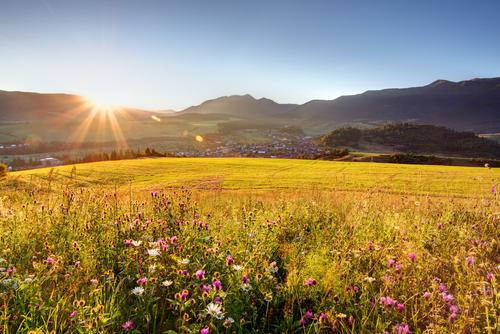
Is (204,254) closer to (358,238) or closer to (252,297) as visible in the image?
(252,297)

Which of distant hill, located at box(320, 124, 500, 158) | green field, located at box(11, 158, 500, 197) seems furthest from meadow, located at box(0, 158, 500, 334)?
distant hill, located at box(320, 124, 500, 158)

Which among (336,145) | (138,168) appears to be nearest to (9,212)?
(138,168)

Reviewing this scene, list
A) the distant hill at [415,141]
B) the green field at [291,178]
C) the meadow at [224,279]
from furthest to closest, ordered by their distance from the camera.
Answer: the distant hill at [415,141] < the green field at [291,178] < the meadow at [224,279]

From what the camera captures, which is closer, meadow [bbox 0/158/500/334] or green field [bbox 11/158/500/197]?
meadow [bbox 0/158/500/334]

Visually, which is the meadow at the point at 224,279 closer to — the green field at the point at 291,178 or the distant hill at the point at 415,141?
the green field at the point at 291,178

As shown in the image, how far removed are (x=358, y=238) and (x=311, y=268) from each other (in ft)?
6.31

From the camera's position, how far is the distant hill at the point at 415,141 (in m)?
114

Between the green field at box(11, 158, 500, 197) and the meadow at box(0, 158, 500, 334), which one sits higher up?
the meadow at box(0, 158, 500, 334)

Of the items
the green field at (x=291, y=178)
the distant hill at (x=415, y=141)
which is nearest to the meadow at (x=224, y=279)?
the green field at (x=291, y=178)

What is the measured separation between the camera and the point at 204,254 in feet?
14.2

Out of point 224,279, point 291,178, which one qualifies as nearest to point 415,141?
point 291,178

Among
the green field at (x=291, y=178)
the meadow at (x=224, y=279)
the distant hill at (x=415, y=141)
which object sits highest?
the meadow at (x=224, y=279)

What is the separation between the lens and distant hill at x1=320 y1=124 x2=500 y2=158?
114062mm

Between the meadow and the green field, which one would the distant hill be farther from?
the meadow
